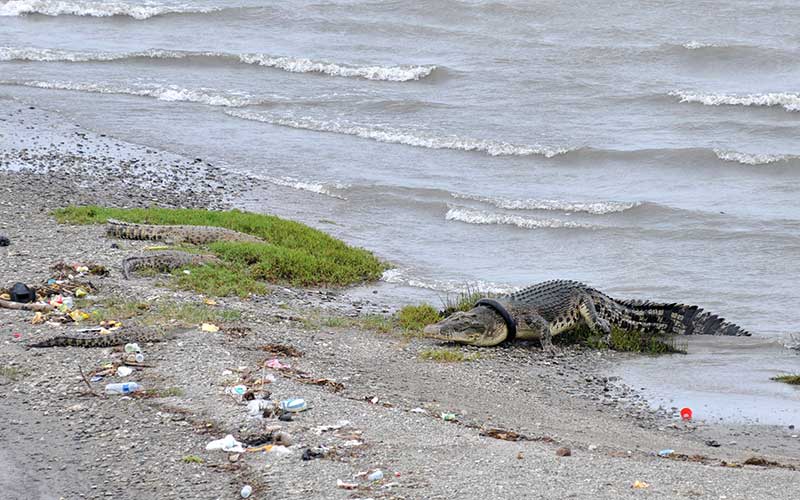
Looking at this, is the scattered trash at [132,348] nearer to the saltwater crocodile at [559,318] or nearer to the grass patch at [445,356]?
the grass patch at [445,356]

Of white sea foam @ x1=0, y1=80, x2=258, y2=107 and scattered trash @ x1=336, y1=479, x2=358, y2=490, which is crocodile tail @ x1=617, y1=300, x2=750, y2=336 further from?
white sea foam @ x1=0, y1=80, x2=258, y2=107

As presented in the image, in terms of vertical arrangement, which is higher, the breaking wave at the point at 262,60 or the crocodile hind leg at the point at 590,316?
the breaking wave at the point at 262,60

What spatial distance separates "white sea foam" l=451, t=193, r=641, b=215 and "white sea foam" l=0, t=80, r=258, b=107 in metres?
9.55

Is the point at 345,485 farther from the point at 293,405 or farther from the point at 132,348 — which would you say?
the point at 132,348

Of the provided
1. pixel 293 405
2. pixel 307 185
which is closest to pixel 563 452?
pixel 293 405

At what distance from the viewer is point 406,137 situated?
25.5 m

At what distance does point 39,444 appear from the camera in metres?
8.98

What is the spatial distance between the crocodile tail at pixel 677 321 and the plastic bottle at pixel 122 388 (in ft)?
21.0

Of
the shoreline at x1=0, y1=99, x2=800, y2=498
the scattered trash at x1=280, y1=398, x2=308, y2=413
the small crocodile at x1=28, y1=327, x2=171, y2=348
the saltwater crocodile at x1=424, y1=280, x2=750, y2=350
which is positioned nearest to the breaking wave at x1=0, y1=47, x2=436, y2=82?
the shoreline at x1=0, y1=99, x2=800, y2=498

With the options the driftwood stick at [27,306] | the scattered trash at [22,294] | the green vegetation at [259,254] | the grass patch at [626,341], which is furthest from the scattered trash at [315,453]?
the grass patch at [626,341]

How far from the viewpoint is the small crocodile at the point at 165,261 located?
46.9ft

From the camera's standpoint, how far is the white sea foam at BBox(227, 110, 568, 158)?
962 inches

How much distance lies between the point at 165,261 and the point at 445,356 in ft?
13.4

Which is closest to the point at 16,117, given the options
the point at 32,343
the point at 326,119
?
the point at 326,119
